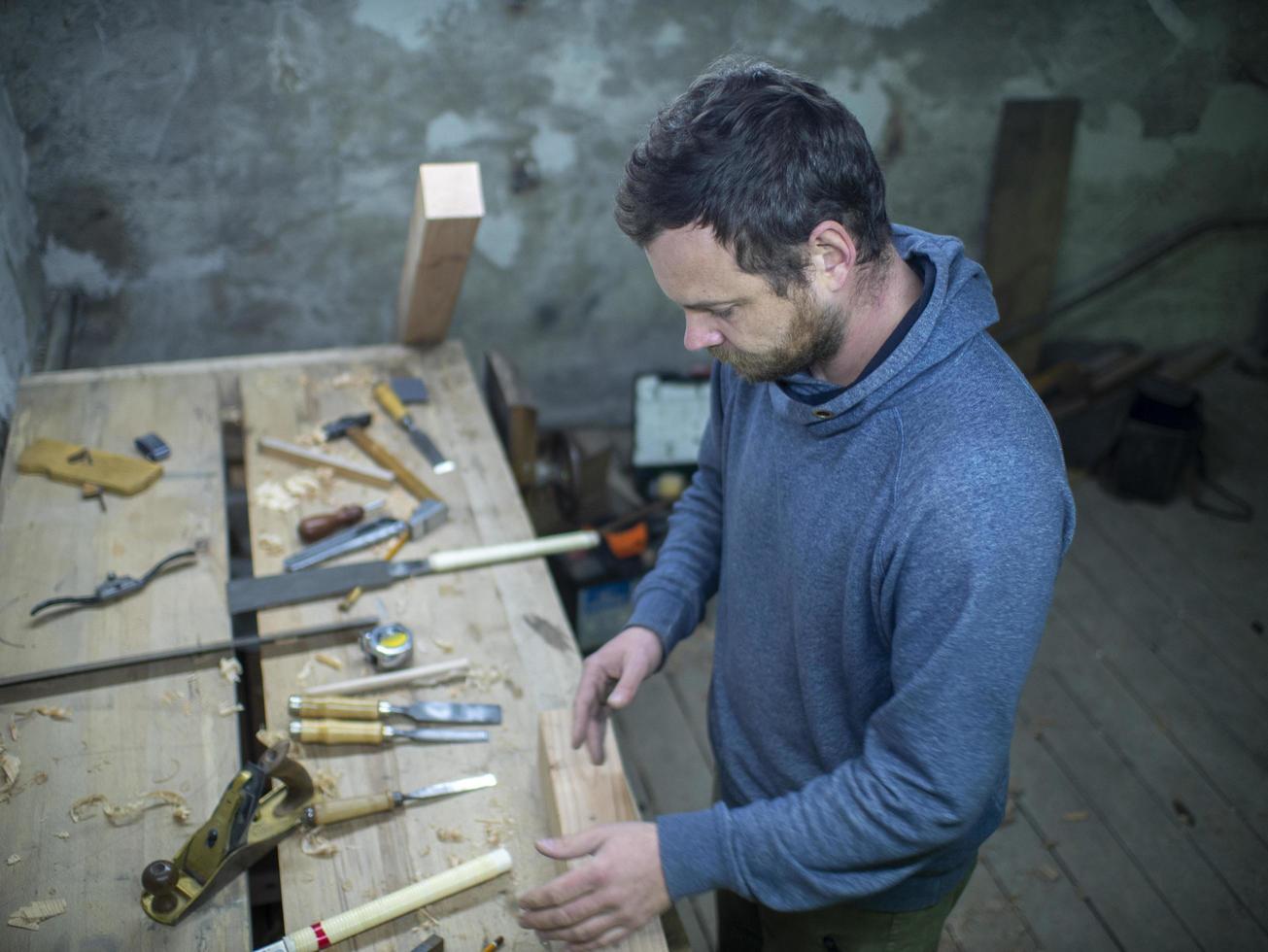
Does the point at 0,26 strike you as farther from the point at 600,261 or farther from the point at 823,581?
the point at 823,581

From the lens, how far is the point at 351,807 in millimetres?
1513

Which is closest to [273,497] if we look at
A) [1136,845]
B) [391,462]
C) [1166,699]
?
[391,462]

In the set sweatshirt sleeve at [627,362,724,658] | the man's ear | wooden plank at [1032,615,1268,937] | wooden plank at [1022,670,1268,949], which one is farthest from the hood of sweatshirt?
wooden plank at [1032,615,1268,937]

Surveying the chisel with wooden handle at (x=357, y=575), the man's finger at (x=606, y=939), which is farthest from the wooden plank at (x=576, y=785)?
the chisel with wooden handle at (x=357, y=575)

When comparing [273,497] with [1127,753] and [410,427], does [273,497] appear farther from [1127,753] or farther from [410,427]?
[1127,753]

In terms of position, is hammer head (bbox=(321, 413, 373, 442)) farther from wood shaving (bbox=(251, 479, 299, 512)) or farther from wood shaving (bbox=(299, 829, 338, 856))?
wood shaving (bbox=(299, 829, 338, 856))

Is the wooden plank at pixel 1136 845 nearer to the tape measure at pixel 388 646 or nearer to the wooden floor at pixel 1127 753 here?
the wooden floor at pixel 1127 753

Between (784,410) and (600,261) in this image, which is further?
(600,261)

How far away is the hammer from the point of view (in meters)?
2.20

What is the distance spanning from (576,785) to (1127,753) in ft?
7.51

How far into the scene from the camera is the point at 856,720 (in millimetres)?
1424

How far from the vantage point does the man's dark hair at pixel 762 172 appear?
120cm

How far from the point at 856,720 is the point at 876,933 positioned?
1.28ft

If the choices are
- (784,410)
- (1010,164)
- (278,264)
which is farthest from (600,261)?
(784,410)
